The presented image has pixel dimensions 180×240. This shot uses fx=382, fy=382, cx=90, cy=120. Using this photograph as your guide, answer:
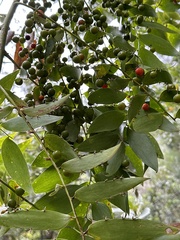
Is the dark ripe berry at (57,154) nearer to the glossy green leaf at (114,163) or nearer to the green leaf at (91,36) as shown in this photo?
the glossy green leaf at (114,163)

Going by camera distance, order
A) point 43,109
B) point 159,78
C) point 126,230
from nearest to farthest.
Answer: point 126,230 → point 43,109 → point 159,78

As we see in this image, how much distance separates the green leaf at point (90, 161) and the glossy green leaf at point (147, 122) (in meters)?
0.10

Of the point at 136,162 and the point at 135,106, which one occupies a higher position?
the point at 135,106

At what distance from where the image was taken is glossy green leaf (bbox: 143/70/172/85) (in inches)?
22.6

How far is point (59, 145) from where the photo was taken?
1.60 ft

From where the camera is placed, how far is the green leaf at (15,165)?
47cm

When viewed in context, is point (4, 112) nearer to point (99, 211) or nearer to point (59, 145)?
point (59, 145)

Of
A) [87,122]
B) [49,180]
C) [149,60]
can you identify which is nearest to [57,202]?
[49,180]

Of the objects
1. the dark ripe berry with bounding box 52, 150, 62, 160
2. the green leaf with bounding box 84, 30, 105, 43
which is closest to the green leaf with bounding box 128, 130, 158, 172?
the dark ripe berry with bounding box 52, 150, 62, 160

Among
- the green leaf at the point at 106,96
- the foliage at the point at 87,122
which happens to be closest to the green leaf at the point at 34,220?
the foliage at the point at 87,122

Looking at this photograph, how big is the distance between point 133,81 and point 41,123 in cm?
17

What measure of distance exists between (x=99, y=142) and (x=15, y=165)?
119 millimetres

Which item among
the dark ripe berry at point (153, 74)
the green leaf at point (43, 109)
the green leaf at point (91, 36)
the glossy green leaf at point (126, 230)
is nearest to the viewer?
the glossy green leaf at point (126, 230)

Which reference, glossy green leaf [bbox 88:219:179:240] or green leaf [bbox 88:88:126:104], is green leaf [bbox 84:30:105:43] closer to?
green leaf [bbox 88:88:126:104]
